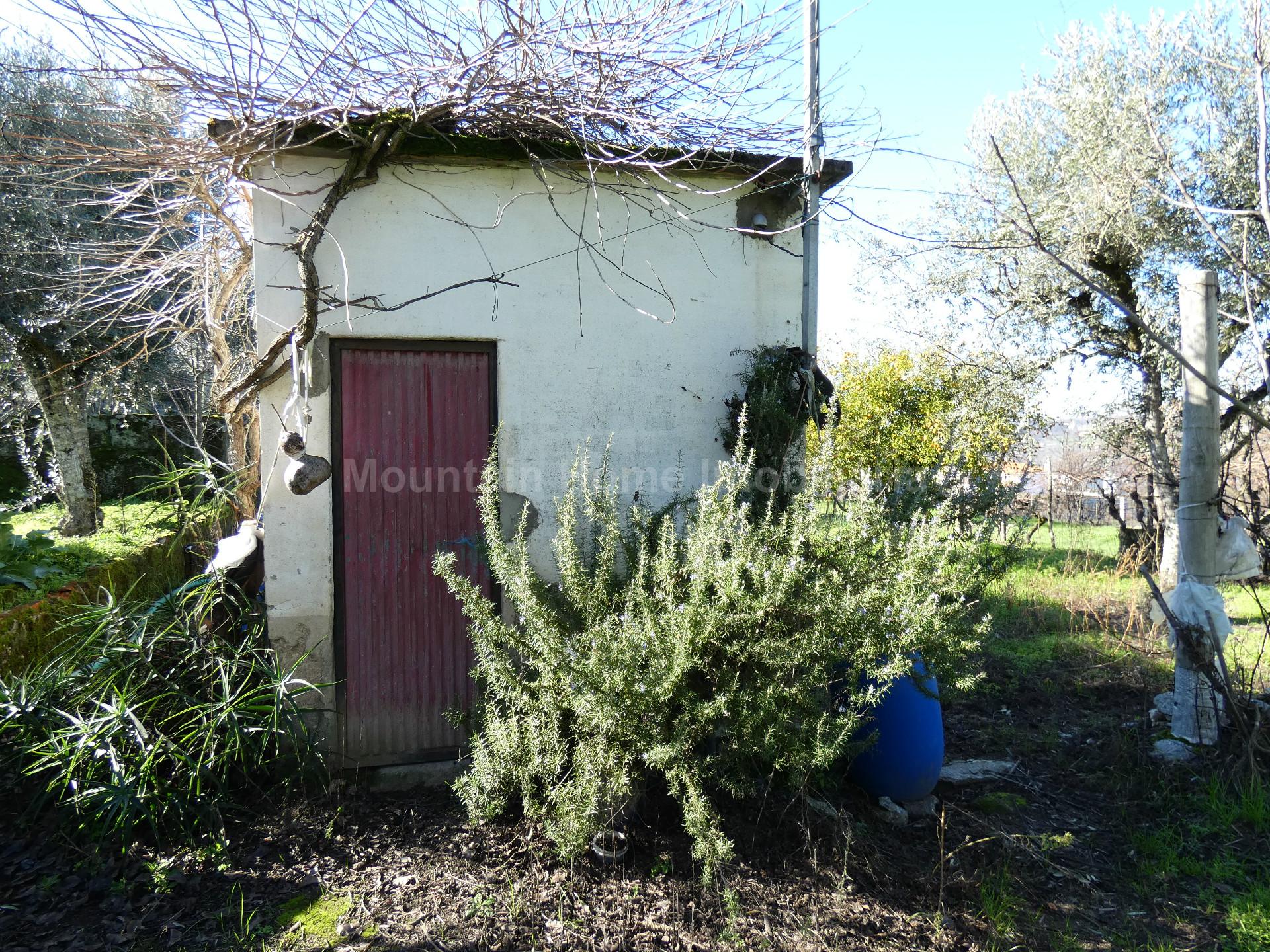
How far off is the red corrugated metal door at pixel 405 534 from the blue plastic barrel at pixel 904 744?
7.34 feet

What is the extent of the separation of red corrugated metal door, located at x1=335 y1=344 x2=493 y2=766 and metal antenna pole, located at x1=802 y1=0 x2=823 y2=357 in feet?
6.44

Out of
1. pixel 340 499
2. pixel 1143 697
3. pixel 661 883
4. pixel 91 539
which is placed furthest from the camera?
pixel 91 539

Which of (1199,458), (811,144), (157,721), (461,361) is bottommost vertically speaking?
(157,721)

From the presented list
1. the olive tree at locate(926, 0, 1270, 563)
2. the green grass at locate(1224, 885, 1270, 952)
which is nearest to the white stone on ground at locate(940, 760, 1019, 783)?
the green grass at locate(1224, 885, 1270, 952)

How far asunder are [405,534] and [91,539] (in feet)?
17.9

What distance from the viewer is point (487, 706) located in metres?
3.41

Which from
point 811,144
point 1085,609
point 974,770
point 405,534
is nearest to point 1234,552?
point 974,770

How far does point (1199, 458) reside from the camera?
14.6 feet

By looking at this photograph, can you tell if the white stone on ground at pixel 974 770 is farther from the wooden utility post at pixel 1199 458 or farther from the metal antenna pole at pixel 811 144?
the metal antenna pole at pixel 811 144

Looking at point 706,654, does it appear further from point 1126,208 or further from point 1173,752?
point 1126,208

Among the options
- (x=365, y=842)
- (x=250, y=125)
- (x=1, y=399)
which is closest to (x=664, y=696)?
(x=365, y=842)

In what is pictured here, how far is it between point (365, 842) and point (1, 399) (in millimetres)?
9569

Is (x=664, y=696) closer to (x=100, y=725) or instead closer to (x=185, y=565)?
(x=100, y=725)

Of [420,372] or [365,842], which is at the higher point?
[420,372]
